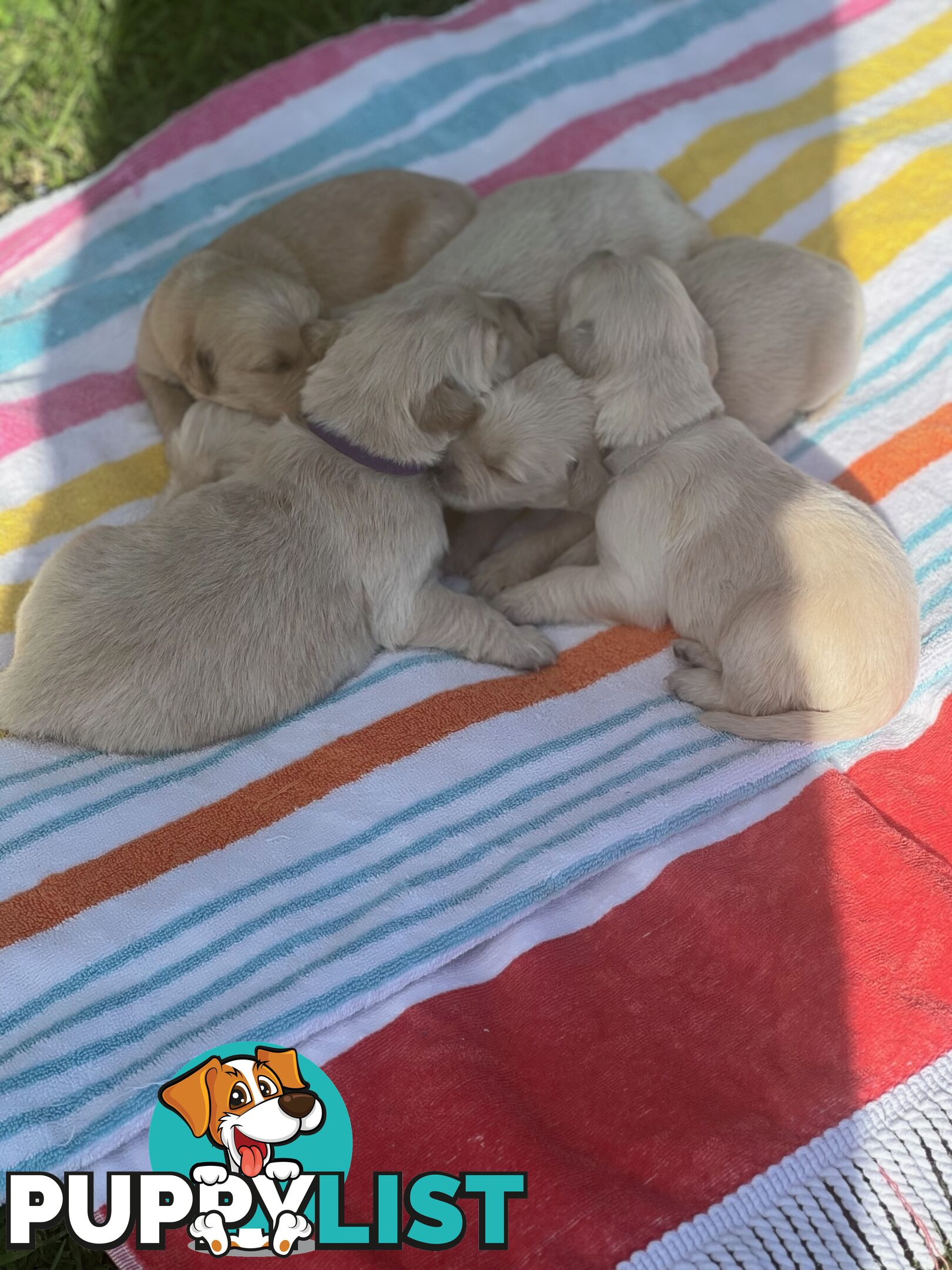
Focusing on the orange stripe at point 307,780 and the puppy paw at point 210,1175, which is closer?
the puppy paw at point 210,1175

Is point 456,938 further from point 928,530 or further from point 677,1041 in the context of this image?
point 928,530

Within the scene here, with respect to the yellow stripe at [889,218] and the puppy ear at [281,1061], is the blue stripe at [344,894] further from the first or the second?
the yellow stripe at [889,218]

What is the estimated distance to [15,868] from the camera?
3.04 meters

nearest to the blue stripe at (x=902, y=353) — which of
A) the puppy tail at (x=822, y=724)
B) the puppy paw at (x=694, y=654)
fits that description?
the puppy paw at (x=694, y=654)

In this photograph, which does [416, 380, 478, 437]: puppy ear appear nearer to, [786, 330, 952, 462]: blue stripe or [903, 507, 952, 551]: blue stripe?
[786, 330, 952, 462]: blue stripe

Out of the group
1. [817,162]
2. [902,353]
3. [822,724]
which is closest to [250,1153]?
[822,724]

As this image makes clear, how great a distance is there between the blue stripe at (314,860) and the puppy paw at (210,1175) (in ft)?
1.56

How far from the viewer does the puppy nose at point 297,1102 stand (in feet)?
8.80

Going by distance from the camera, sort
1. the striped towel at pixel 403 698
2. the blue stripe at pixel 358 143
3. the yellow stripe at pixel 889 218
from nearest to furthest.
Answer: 1. the striped towel at pixel 403 698
2. the blue stripe at pixel 358 143
3. the yellow stripe at pixel 889 218

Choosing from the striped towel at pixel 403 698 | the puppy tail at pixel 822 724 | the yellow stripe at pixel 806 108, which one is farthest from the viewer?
the yellow stripe at pixel 806 108

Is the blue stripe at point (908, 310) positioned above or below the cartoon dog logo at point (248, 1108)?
above

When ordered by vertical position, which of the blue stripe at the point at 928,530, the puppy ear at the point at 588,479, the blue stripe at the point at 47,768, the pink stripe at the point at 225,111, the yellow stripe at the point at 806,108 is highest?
the pink stripe at the point at 225,111

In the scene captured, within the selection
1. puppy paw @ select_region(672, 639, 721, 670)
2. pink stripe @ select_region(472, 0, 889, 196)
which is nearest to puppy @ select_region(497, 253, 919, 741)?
puppy paw @ select_region(672, 639, 721, 670)

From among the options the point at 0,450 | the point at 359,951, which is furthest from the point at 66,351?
the point at 359,951
